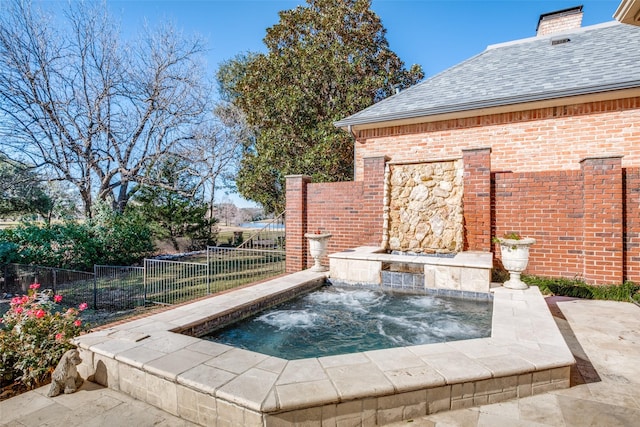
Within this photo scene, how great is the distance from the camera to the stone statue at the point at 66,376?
257 cm

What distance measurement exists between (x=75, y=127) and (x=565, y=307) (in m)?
14.9

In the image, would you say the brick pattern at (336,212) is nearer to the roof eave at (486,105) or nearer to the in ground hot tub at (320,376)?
the roof eave at (486,105)

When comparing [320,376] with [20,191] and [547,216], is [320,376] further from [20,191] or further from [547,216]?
[20,191]

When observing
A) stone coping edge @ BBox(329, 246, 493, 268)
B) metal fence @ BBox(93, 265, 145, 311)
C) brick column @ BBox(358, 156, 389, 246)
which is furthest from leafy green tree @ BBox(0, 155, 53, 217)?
stone coping edge @ BBox(329, 246, 493, 268)

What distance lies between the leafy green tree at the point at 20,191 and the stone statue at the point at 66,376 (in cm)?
1173

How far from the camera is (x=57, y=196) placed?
13477 millimetres

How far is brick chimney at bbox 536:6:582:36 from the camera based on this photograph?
32.6 ft

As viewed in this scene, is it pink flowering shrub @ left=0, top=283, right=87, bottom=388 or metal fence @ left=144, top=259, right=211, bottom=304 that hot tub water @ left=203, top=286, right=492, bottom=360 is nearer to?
pink flowering shrub @ left=0, top=283, right=87, bottom=388

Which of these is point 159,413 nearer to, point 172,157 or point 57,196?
point 172,157

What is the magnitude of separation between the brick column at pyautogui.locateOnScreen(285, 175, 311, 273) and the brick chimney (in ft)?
30.3

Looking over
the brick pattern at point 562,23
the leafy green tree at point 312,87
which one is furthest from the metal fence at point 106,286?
the brick pattern at point 562,23

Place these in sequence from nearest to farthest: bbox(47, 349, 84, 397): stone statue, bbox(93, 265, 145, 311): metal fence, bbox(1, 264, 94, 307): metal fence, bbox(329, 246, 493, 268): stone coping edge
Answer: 1. bbox(47, 349, 84, 397): stone statue
2. bbox(329, 246, 493, 268): stone coping edge
3. bbox(93, 265, 145, 311): metal fence
4. bbox(1, 264, 94, 307): metal fence

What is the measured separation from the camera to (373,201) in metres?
7.22

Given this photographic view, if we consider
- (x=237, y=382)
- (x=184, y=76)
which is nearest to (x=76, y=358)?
(x=237, y=382)
